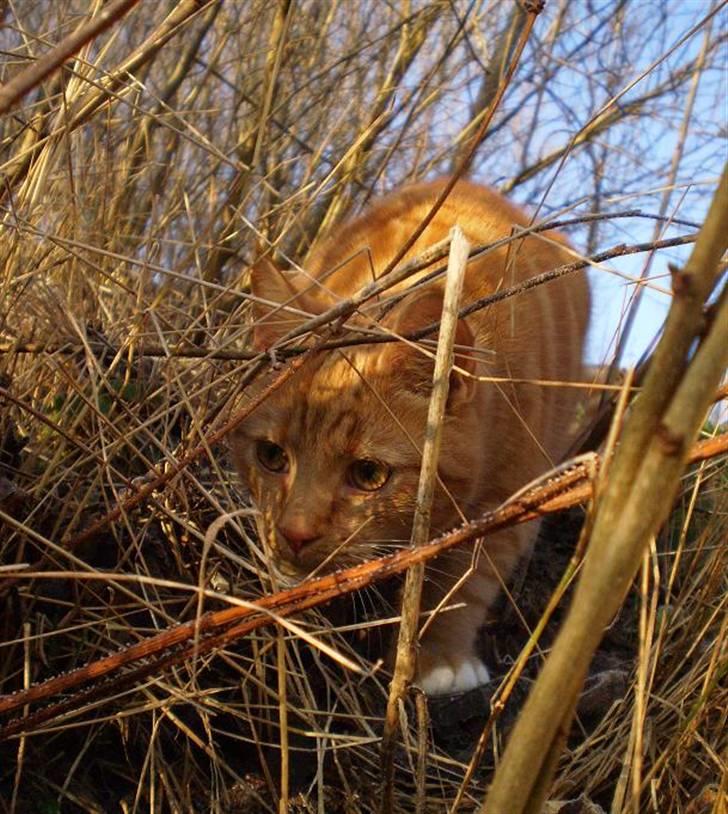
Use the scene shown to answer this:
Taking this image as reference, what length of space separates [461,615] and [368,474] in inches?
20.0

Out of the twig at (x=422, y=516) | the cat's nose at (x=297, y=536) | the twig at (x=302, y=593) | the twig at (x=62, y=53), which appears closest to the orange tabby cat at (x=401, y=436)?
the cat's nose at (x=297, y=536)

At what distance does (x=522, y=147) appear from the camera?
4.89 m

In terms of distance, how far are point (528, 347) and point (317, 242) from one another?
146cm

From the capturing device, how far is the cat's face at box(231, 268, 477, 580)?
2.03m

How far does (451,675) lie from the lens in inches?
88.7

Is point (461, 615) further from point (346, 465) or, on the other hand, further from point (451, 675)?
point (346, 465)

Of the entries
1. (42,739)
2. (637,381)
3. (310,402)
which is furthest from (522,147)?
(42,739)

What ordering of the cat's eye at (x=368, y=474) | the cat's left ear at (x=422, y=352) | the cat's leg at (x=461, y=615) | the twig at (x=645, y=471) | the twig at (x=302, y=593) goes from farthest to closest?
the cat's leg at (x=461, y=615), the cat's eye at (x=368, y=474), the cat's left ear at (x=422, y=352), the twig at (x=302, y=593), the twig at (x=645, y=471)

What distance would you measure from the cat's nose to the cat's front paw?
469 millimetres

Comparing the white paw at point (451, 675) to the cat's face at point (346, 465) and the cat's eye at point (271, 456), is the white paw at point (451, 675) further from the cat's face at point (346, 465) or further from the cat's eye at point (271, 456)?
the cat's eye at point (271, 456)

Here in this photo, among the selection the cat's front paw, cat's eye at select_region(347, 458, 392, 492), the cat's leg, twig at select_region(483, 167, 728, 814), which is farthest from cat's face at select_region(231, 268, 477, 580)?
twig at select_region(483, 167, 728, 814)

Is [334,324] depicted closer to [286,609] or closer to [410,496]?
[286,609]

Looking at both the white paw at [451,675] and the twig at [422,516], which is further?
the white paw at [451,675]

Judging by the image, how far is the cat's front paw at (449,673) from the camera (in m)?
2.21
